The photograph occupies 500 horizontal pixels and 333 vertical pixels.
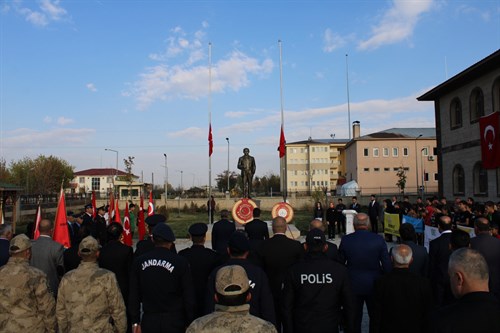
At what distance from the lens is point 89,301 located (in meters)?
3.77

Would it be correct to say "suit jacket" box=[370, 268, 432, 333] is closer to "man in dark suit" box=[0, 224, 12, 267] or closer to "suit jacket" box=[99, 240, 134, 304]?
"suit jacket" box=[99, 240, 134, 304]

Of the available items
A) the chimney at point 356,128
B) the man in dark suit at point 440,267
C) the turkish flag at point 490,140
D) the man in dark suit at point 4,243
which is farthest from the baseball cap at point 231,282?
the chimney at point 356,128

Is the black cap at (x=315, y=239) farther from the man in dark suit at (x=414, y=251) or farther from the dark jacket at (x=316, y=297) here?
the man in dark suit at (x=414, y=251)

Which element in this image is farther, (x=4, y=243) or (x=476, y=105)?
(x=476, y=105)

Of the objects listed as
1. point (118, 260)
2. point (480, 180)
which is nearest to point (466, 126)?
point (480, 180)

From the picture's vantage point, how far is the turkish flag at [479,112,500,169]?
19.4 m

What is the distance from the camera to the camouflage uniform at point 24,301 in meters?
3.82

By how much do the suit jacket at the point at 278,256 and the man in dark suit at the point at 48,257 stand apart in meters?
2.65

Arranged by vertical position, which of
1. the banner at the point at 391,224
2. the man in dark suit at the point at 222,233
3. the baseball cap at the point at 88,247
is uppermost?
the baseball cap at the point at 88,247

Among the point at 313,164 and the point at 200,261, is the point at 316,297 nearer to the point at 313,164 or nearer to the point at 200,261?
the point at 200,261

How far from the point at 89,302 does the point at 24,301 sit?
2.15 feet

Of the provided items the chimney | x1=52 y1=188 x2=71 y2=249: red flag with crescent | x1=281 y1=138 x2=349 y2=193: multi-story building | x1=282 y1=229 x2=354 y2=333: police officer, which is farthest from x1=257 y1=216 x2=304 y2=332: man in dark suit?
x1=281 y1=138 x2=349 y2=193: multi-story building

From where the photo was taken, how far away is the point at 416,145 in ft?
212

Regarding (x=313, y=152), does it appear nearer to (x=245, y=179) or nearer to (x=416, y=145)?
(x=416, y=145)
